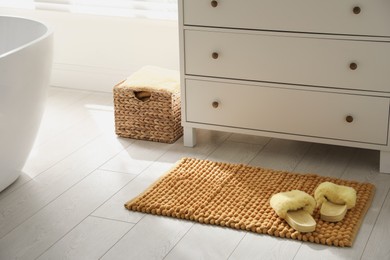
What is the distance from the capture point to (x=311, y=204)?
2557 millimetres

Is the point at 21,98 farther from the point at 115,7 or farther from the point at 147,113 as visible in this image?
the point at 115,7

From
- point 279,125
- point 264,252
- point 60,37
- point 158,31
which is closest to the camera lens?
point 264,252

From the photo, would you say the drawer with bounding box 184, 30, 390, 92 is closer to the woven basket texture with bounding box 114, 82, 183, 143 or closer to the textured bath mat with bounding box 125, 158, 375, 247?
the woven basket texture with bounding box 114, 82, 183, 143

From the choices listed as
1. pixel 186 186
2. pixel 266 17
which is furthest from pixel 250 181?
pixel 266 17

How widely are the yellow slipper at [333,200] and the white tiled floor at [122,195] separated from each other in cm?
9

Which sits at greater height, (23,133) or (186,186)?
(23,133)

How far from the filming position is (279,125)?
9.92ft

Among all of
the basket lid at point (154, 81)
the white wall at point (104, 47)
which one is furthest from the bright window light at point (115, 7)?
the basket lid at point (154, 81)

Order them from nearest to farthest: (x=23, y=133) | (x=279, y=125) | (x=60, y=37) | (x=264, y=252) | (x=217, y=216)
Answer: (x=264, y=252)
(x=217, y=216)
(x=23, y=133)
(x=279, y=125)
(x=60, y=37)

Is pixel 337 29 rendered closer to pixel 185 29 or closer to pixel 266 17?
pixel 266 17

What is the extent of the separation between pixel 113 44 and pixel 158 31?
294mm

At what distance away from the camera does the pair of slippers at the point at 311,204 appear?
97.8 inches

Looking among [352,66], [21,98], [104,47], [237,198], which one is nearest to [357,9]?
[352,66]

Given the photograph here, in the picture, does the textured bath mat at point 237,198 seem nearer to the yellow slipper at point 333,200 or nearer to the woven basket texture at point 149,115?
the yellow slipper at point 333,200
